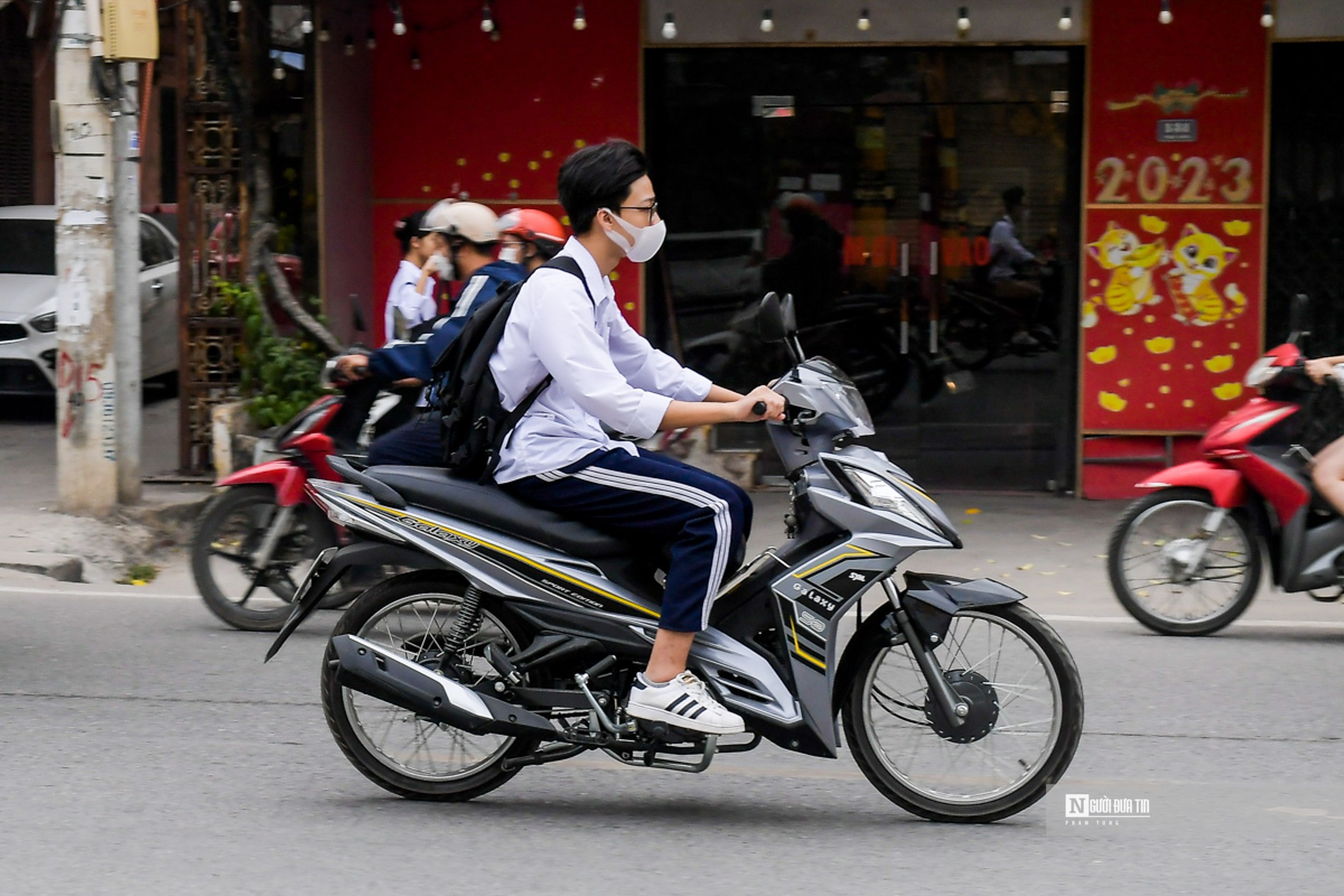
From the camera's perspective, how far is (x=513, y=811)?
487 cm

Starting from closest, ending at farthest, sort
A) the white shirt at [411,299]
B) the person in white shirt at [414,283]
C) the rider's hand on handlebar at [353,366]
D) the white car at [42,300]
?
the rider's hand on handlebar at [353,366] → the person in white shirt at [414,283] → the white shirt at [411,299] → the white car at [42,300]

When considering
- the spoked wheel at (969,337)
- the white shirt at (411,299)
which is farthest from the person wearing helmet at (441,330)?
the spoked wheel at (969,337)

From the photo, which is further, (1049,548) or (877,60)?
(877,60)

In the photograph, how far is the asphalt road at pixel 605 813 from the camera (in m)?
4.30

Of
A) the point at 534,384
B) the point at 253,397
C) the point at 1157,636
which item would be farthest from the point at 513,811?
the point at 253,397

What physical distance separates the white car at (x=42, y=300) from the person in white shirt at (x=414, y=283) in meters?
4.18

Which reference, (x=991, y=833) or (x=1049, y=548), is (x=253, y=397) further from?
(x=991, y=833)

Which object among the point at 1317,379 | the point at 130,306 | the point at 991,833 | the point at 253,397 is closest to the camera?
the point at 991,833

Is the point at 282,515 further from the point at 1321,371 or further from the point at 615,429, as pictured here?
the point at 1321,371

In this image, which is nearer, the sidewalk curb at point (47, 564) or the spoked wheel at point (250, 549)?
the spoked wheel at point (250, 549)

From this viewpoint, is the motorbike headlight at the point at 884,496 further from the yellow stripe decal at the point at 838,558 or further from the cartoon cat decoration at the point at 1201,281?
the cartoon cat decoration at the point at 1201,281

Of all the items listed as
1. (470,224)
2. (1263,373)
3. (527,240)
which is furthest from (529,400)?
(1263,373)

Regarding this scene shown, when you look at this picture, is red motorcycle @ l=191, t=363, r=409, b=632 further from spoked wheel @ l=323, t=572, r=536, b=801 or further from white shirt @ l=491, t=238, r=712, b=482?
white shirt @ l=491, t=238, r=712, b=482

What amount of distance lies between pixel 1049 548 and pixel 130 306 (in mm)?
5314
